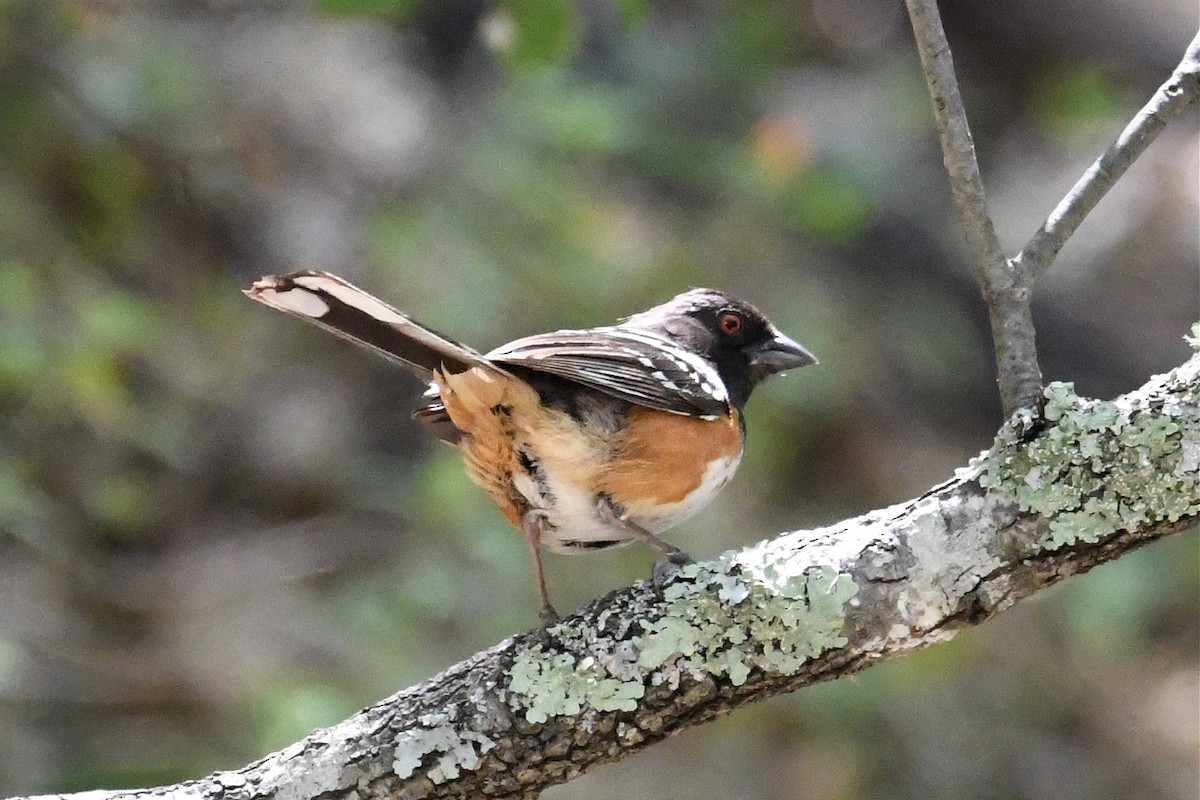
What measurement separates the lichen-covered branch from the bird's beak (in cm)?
125

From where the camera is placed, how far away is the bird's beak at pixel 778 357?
10.9 feet

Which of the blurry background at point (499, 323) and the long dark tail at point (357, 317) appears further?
the blurry background at point (499, 323)

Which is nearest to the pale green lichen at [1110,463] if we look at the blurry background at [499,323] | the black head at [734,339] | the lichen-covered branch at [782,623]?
the lichen-covered branch at [782,623]

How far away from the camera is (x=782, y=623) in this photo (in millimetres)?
1989

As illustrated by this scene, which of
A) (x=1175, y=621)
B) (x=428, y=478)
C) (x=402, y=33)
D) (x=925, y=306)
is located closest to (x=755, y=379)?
(x=428, y=478)

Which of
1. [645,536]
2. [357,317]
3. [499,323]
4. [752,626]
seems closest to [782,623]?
[752,626]

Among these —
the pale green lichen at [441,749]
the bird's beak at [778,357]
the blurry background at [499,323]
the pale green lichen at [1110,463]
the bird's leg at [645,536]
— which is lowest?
the pale green lichen at [441,749]

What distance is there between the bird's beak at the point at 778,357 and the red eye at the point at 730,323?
0.07 meters

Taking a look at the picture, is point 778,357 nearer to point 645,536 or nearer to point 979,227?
point 645,536

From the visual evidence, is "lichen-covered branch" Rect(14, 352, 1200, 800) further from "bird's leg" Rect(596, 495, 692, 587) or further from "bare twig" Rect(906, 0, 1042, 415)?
"bird's leg" Rect(596, 495, 692, 587)

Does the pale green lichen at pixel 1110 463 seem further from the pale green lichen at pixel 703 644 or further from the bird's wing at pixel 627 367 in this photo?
the bird's wing at pixel 627 367

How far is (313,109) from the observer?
5789 mm

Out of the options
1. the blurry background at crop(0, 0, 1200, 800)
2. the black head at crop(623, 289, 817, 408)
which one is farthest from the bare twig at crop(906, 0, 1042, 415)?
the blurry background at crop(0, 0, 1200, 800)

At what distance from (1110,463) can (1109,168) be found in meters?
0.47
